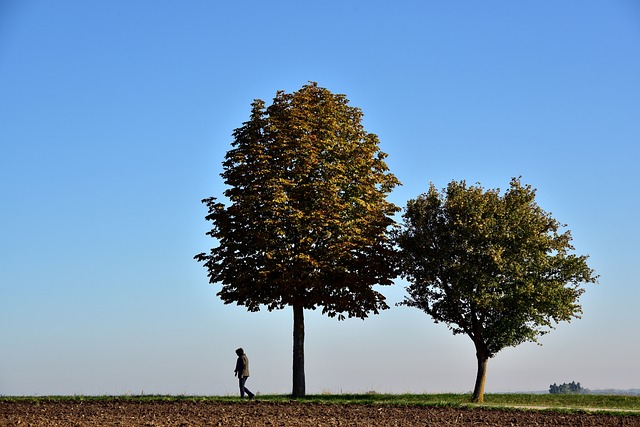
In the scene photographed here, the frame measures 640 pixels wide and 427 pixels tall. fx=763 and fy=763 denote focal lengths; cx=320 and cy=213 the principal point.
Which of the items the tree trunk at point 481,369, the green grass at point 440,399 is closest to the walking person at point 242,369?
the green grass at point 440,399

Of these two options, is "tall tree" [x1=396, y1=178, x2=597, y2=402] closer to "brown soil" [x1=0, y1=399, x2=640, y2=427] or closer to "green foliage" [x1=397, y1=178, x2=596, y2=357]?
"green foliage" [x1=397, y1=178, x2=596, y2=357]

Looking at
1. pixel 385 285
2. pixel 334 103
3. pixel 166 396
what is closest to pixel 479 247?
pixel 385 285

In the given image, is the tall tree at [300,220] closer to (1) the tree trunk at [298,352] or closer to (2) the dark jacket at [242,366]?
(1) the tree trunk at [298,352]

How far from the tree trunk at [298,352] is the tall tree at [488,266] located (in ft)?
20.6

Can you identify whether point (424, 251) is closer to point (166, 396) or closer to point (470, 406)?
point (470, 406)

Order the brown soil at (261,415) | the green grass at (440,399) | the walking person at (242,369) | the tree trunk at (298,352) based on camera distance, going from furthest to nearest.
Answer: the tree trunk at (298,352) < the walking person at (242,369) < the green grass at (440,399) < the brown soil at (261,415)

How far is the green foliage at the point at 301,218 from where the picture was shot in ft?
142

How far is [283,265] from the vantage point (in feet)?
141

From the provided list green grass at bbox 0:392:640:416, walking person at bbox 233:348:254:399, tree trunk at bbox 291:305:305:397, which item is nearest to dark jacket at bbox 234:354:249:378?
walking person at bbox 233:348:254:399

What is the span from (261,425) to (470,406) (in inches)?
543

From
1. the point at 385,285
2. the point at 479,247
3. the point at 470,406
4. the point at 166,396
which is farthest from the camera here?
the point at 385,285

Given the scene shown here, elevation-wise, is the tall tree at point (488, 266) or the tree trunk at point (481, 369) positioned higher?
the tall tree at point (488, 266)

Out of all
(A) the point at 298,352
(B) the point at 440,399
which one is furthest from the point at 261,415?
(B) the point at 440,399

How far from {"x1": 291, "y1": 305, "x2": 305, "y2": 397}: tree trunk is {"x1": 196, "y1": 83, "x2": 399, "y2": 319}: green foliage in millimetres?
937
